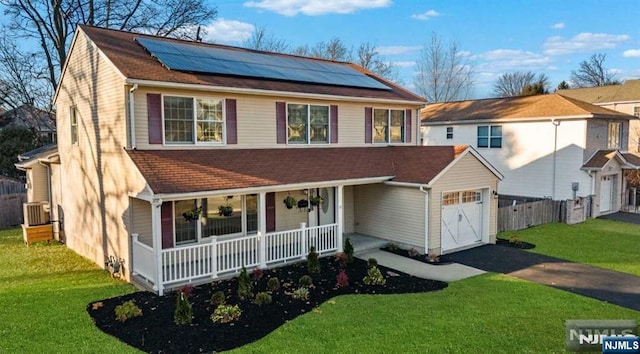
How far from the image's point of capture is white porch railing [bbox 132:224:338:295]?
10.9 metres

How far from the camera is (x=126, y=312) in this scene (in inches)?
353

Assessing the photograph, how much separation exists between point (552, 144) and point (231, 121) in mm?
18134

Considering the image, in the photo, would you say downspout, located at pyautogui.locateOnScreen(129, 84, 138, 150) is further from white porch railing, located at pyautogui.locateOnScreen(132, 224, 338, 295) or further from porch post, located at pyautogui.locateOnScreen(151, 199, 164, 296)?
white porch railing, located at pyautogui.locateOnScreen(132, 224, 338, 295)

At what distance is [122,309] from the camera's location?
29.6ft

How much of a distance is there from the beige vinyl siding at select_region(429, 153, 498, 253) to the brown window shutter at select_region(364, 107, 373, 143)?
358 cm

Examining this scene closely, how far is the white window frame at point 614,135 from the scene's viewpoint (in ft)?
77.6

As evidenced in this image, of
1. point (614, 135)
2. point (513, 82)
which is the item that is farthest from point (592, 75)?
point (614, 135)

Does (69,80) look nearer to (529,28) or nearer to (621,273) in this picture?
(621,273)

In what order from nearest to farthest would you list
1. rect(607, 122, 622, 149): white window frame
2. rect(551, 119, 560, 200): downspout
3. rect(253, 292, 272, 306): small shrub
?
1. rect(253, 292, 272, 306): small shrub
2. rect(551, 119, 560, 200): downspout
3. rect(607, 122, 622, 149): white window frame

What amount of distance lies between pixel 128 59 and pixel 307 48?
118ft

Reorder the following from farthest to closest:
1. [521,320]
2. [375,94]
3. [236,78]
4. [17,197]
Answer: [17,197], [375,94], [236,78], [521,320]

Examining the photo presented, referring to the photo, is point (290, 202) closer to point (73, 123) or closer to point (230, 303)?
point (230, 303)

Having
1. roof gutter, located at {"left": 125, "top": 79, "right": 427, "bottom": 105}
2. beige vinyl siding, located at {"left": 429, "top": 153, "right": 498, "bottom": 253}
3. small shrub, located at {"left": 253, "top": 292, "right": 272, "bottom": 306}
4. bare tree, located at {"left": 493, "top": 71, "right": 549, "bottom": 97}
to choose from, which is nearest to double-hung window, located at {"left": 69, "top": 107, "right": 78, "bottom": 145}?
roof gutter, located at {"left": 125, "top": 79, "right": 427, "bottom": 105}

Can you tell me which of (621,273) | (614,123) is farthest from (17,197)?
(614,123)
